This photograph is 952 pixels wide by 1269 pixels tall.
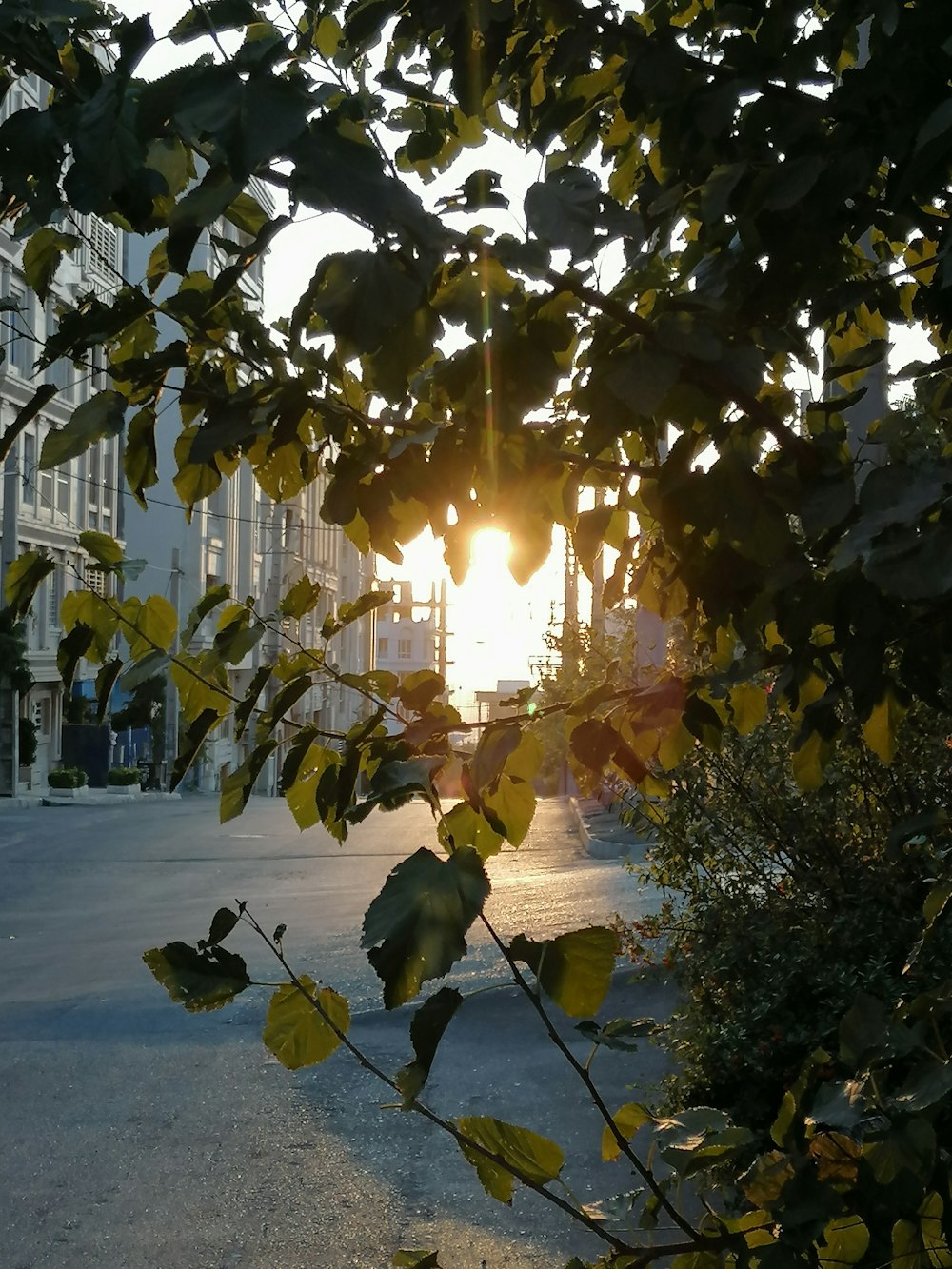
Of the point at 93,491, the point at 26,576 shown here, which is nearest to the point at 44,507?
the point at 93,491

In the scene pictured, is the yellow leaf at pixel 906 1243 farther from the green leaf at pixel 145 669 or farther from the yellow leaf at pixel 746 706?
the green leaf at pixel 145 669

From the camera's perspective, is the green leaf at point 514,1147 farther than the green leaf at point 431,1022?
Yes

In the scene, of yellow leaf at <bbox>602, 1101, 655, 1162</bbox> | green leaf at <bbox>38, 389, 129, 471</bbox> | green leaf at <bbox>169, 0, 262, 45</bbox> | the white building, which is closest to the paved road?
yellow leaf at <bbox>602, 1101, 655, 1162</bbox>

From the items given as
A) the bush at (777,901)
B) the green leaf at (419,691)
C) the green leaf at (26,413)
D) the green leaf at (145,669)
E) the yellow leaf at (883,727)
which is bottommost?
the bush at (777,901)

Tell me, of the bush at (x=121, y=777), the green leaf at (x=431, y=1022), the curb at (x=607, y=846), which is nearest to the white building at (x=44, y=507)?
the bush at (x=121, y=777)

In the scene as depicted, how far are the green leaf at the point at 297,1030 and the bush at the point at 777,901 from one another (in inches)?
142

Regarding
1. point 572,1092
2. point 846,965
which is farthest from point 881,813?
point 572,1092

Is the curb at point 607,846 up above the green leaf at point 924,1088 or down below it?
below

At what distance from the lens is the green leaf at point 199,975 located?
5.53 ft

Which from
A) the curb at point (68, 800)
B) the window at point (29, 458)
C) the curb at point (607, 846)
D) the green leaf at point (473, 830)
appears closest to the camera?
the green leaf at point (473, 830)

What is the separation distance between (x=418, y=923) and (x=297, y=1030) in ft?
1.92

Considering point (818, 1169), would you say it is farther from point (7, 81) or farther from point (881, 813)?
point (881, 813)

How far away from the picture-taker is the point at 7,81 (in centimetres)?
148

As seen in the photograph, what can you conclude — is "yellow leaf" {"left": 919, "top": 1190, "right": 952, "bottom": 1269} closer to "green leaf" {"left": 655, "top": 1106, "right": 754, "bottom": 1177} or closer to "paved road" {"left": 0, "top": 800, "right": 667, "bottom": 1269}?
"green leaf" {"left": 655, "top": 1106, "right": 754, "bottom": 1177}
